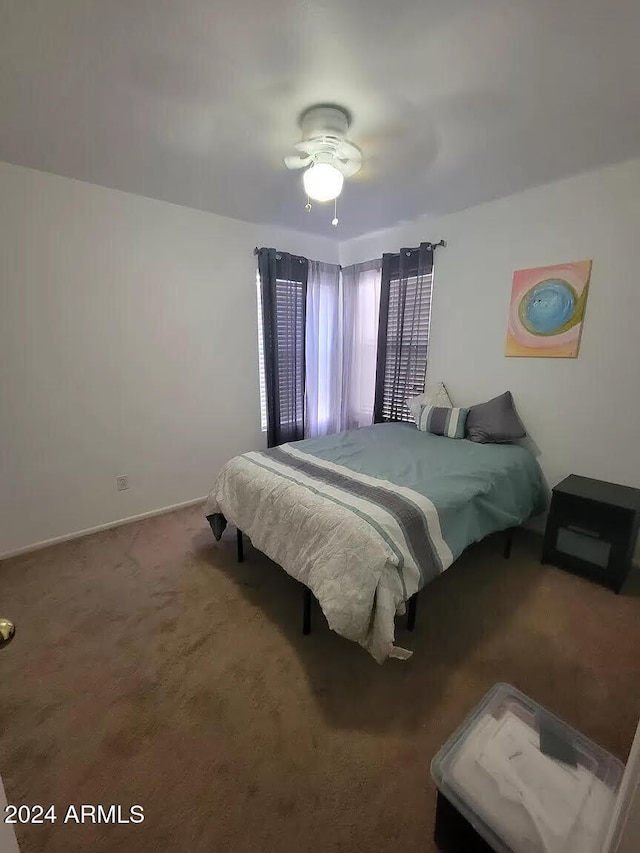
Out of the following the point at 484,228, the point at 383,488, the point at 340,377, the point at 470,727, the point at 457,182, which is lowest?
the point at 470,727

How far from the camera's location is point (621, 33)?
1192 millimetres

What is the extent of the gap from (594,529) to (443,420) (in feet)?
4.00

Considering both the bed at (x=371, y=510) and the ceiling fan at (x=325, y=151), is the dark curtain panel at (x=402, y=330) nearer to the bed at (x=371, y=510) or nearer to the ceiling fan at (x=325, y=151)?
the bed at (x=371, y=510)

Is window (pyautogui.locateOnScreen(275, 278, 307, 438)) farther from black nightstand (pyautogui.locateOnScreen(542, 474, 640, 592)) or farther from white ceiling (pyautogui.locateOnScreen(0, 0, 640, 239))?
black nightstand (pyautogui.locateOnScreen(542, 474, 640, 592))

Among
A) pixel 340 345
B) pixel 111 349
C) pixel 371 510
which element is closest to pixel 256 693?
pixel 371 510

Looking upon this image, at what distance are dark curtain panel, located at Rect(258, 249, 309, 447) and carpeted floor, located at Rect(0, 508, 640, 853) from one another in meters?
1.64

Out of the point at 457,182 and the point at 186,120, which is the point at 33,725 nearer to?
the point at 186,120

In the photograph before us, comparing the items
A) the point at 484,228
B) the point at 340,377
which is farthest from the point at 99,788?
the point at 484,228

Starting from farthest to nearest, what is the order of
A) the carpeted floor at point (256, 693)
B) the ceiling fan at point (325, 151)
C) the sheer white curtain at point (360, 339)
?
the sheer white curtain at point (360, 339), the ceiling fan at point (325, 151), the carpeted floor at point (256, 693)

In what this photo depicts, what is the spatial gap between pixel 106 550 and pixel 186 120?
2621 mm

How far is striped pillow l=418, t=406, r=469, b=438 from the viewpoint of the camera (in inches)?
111

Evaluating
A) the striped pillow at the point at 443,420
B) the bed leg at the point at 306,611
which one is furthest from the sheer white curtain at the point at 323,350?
the bed leg at the point at 306,611

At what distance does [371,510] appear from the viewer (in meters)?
1.58

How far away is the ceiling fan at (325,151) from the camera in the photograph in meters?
1.62
